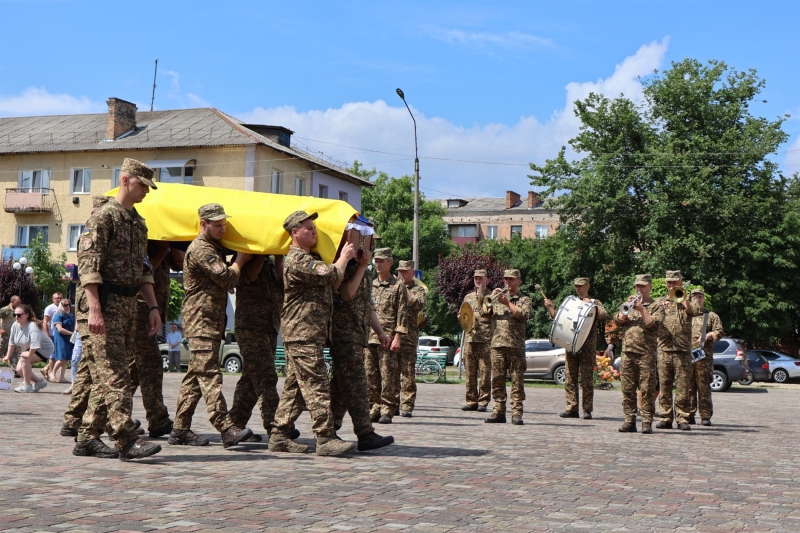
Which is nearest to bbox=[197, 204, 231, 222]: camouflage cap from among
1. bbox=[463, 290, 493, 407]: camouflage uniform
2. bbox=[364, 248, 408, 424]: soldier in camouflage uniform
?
bbox=[364, 248, 408, 424]: soldier in camouflage uniform

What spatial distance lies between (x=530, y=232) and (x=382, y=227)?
19691mm

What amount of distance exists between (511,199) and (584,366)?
8220 centimetres

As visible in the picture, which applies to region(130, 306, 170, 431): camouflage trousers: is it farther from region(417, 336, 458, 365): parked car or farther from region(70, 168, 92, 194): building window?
region(70, 168, 92, 194): building window

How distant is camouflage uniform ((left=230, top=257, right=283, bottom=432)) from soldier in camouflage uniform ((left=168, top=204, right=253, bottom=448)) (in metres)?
0.27

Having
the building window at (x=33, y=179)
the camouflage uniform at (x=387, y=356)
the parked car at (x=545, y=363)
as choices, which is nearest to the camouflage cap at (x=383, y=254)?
the camouflage uniform at (x=387, y=356)

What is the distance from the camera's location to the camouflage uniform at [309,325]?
869 centimetres

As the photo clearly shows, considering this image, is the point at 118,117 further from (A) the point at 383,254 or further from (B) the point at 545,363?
(A) the point at 383,254

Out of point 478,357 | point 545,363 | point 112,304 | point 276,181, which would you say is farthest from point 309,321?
point 276,181

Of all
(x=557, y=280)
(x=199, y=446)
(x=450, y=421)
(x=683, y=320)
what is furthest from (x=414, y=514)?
(x=557, y=280)

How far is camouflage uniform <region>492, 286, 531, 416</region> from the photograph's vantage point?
13719 millimetres

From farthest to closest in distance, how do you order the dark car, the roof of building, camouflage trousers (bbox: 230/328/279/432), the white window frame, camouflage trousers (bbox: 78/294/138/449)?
the white window frame < the roof of building < the dark car < camouflage trousers (bbox: 230/328/279/432) < camouflage trousers (bbox: 78/294/138/449)

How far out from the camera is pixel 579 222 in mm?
49844

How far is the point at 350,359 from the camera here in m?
9.25

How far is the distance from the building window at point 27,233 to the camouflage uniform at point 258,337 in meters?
49.6
